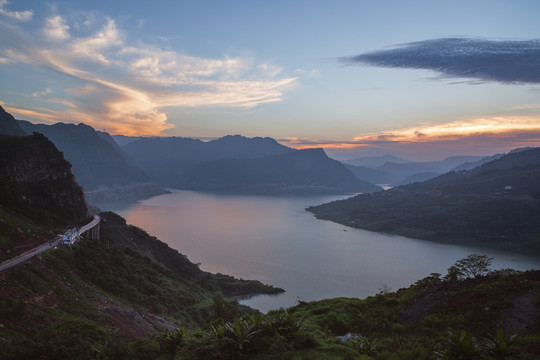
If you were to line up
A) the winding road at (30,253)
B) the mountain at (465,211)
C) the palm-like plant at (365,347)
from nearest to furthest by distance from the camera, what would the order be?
the palm-like plant at (365,347) < the winding road at (30,253) < the mountain at (465,211)

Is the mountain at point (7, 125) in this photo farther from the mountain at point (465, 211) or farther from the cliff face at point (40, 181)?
the mountain at point (465, 211)

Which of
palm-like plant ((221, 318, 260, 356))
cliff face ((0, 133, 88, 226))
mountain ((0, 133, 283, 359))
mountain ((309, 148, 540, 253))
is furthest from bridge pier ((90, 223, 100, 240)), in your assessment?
mountain ((309, 148, 540, 253))

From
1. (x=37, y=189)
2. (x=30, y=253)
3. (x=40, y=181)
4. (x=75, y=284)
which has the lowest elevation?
(x=75, y=284)

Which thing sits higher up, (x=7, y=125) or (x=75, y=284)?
(x=7, y=125)

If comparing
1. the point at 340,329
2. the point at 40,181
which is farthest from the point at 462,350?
the point at 40,181

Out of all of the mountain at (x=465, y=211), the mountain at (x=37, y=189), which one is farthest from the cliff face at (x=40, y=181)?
the mountain at (x=465, y=211)

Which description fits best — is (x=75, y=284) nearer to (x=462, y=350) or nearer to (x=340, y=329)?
(x=340, y=329)

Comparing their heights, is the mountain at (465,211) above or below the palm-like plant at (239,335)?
below
